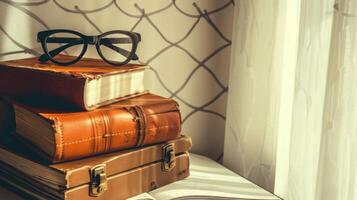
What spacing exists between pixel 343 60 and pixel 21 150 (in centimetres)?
48

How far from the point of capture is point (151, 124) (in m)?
0.74

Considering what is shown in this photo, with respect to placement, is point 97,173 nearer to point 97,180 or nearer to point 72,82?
point 97,180

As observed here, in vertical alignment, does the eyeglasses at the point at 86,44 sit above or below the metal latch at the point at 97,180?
above

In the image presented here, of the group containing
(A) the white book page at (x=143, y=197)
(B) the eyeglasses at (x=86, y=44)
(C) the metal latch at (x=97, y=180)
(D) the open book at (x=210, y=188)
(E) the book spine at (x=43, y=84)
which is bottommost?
(D) the open book at (x=210, y=188)

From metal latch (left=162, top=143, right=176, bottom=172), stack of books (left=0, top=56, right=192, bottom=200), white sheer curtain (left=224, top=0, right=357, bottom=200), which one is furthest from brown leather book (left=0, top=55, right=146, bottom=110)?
white sheer curtain (left=224, top=0, right=357, bottom=200)

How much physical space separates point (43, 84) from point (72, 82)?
0.06 metres

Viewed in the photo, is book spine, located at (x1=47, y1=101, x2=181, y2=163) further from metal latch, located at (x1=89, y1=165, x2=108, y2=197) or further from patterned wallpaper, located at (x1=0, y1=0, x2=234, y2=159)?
patterned wallpaper, located at (x1=0, y1=0, x2=234, y2=159)

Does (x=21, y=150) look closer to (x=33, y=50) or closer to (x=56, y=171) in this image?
(x=56, y=171)

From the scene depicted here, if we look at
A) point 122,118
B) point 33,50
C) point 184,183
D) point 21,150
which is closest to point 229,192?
point 184,183

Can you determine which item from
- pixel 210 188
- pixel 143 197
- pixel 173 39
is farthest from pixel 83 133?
pixel 173 39

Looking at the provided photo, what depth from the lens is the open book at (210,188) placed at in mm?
750

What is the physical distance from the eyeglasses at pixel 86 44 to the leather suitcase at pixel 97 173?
176mm

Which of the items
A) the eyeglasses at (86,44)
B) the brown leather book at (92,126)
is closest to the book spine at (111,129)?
the brown leather book at (92,126)

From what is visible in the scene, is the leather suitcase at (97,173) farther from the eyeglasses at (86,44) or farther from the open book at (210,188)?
the eyeglasses at (86,44)
